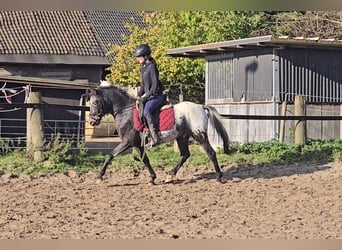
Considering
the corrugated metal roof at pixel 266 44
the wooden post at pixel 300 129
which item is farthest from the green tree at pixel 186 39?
the wooden post at pixel 300 129

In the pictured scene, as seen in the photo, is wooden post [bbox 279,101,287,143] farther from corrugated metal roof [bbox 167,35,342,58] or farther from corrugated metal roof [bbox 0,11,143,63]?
corrugated metal roof [bbox 0,11,143,63]

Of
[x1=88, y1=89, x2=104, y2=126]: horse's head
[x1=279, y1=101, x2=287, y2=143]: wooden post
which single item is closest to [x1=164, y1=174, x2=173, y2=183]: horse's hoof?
[x1=88, y1=89, x2=104, y2=126]: horse's head

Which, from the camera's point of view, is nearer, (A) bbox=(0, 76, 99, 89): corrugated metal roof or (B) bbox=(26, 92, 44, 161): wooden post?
(B) bbox=(26, 92, 44, 161): wooden post

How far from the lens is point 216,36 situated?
21141 millimetres

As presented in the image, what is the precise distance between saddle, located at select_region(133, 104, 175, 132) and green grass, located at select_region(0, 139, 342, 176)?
1482 millimetres

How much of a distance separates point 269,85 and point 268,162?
3.55m

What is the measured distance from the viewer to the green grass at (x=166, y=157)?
10.3 meters

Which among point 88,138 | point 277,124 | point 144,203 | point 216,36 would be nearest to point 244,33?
point 216,36

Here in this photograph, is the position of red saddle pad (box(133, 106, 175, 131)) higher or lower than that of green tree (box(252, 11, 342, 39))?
lower

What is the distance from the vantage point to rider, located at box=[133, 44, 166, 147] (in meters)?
8.98

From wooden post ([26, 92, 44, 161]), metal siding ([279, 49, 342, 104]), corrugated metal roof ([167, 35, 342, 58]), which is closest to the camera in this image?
wooden post ([26, 92, 44, 161])

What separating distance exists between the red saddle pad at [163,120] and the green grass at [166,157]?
149 centimetres

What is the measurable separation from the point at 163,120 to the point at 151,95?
0.47 meters

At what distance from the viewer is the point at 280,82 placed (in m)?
14.7
